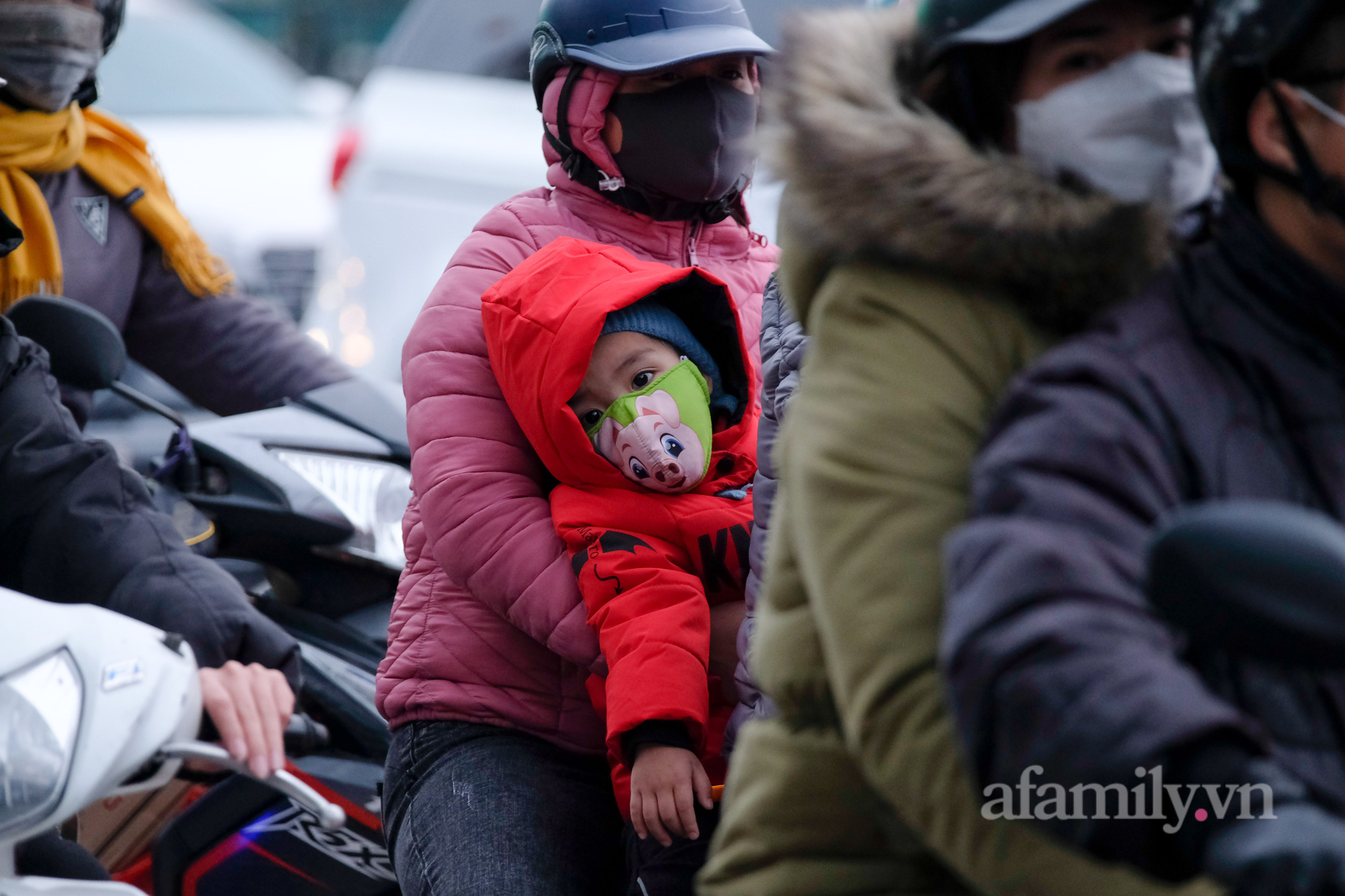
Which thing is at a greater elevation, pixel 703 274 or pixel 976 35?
pixel 976 35

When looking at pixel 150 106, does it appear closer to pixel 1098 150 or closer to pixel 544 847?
pixel 544 847

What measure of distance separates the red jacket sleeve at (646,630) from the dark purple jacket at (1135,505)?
33.5 inches

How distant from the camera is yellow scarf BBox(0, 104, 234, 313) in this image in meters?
2.97

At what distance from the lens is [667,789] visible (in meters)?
1.94

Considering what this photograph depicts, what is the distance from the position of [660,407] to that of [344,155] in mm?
5306

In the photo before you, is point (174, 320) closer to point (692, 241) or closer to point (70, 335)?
point (70, 335)

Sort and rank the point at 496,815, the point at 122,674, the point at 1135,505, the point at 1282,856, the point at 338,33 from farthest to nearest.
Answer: the point at 338,33
the point at 496,815
the point at 122,674
the point at 1135,505
the point at 1282,856

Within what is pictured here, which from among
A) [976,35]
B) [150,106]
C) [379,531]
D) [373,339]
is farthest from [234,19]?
[976,35]

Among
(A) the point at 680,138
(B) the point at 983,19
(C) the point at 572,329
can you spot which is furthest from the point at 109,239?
(B) the point at 983,19

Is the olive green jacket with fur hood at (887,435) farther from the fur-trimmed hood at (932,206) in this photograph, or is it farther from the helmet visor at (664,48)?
the helmet visor at (664,48)

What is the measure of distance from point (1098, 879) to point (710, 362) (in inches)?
46.7

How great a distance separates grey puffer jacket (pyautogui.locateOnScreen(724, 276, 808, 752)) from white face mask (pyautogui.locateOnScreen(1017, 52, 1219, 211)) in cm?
63

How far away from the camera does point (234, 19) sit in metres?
18.6

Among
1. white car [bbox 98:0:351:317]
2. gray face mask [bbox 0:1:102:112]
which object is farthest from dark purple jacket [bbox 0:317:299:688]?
white car [bbox 98:0:351:317]
